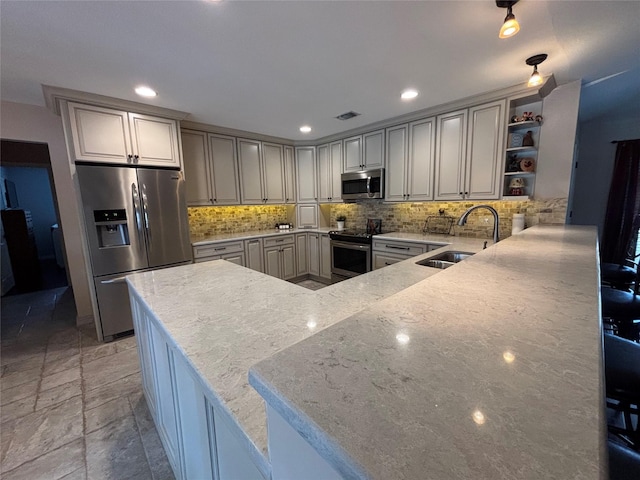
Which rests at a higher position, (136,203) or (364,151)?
(364,151)

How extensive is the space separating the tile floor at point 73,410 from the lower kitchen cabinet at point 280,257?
1959mm

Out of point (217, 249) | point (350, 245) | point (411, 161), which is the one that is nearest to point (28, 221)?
point (217, 249)

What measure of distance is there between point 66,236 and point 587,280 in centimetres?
444

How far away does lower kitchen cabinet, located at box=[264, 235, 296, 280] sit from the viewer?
4109mm

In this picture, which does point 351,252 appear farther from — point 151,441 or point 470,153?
point 151,441

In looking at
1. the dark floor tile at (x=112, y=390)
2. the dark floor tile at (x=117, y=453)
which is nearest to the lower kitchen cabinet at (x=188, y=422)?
the dark floor tile at (x=117, y=453)

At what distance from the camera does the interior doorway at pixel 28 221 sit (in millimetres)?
3479

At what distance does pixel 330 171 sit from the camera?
4359 mm

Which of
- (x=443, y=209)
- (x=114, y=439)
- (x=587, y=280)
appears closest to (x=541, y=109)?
(x=443, y=209)

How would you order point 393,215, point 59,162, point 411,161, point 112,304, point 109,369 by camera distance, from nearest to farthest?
point 109,369, point 112,304, point 59,162, point 411,161, point 393,215

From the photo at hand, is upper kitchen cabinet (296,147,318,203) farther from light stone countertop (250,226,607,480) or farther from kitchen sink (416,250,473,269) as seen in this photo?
light stone countertop (250,226,607,480)

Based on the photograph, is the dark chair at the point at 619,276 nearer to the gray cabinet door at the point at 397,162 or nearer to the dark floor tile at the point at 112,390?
the gray cabinet door at the point at 397,162

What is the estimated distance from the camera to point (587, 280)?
0.94 m

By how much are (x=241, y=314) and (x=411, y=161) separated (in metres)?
3.07
